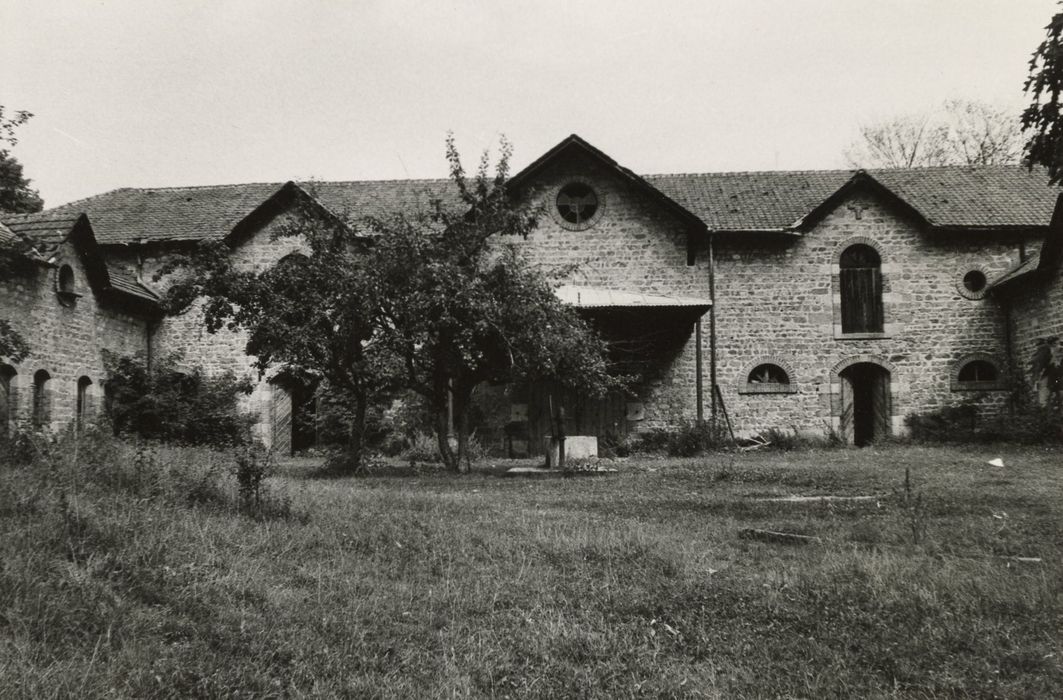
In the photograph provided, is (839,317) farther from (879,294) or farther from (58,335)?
(58,335)

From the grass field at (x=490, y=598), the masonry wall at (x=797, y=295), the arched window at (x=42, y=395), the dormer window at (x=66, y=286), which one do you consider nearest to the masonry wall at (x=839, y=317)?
the masonry wall at (x=797, y=295)

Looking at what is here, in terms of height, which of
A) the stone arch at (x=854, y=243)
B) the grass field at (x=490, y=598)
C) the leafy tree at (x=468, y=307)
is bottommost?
the grass field at (x=490, y=598)

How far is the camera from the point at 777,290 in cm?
2025

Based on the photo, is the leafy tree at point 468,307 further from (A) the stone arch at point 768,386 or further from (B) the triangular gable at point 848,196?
(B) the triangular gable at point 848,196

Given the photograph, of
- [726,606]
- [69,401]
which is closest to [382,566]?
[726,606]

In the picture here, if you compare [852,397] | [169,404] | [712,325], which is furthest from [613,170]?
[169,404]

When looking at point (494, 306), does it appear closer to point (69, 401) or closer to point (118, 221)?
point (69, 401)

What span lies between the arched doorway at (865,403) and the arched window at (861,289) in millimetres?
1033

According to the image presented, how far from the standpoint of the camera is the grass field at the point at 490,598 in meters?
4.05

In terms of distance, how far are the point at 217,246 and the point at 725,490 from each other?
8889mm

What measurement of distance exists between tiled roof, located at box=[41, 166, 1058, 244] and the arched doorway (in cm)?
394

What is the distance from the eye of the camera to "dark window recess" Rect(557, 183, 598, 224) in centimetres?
2056

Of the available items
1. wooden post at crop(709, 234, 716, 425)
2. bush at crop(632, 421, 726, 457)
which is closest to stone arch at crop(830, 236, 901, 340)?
wooden post at crop(709, 234, 716, 425)

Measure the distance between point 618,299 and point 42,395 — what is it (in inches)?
486
